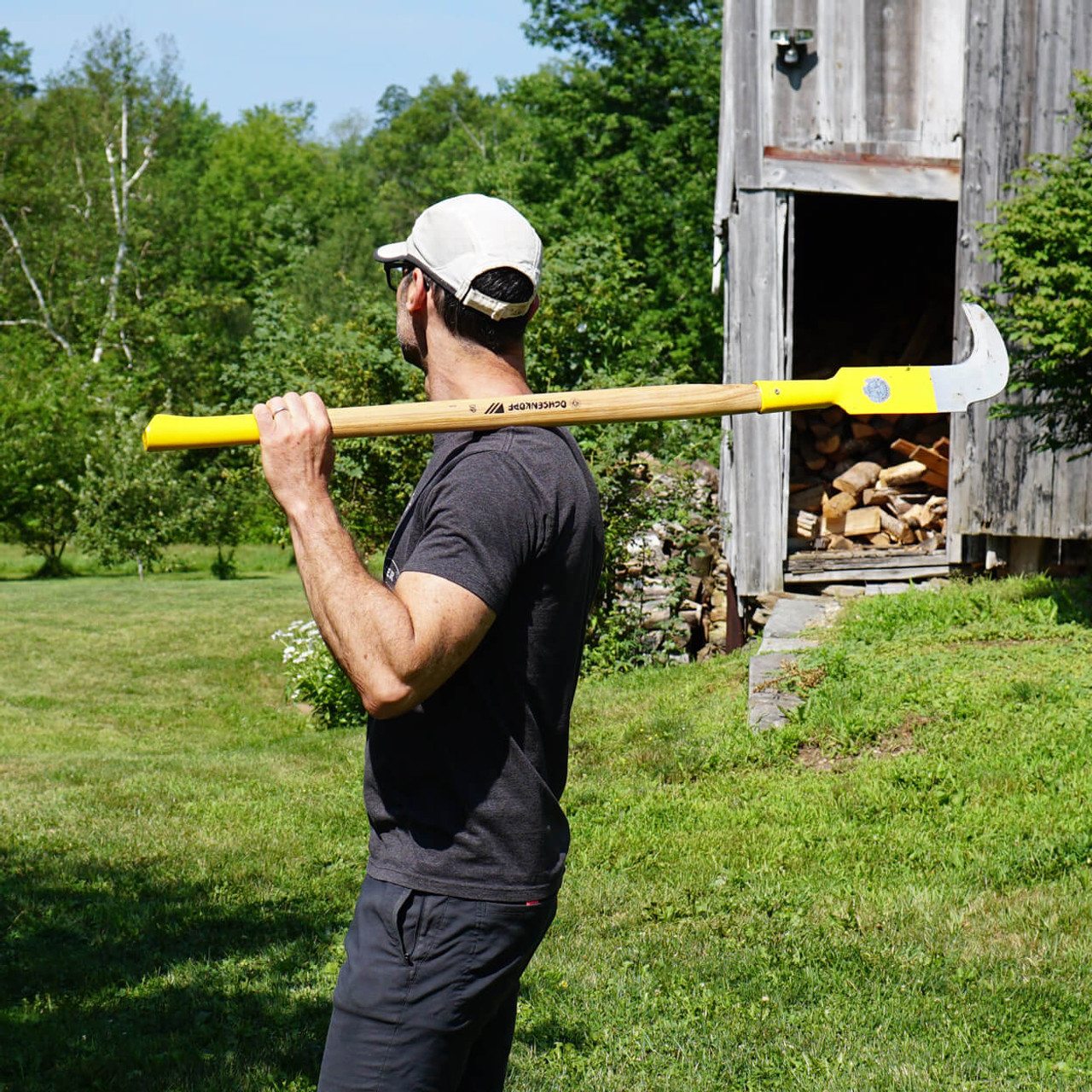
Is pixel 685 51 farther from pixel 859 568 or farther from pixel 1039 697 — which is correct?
pixel 1039 697

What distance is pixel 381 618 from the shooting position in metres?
1.89

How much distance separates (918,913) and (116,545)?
20.9 meters

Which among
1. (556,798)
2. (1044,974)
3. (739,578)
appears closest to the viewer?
(556,798)

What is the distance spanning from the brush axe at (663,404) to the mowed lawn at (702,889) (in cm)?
213

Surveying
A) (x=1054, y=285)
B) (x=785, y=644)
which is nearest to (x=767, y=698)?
(x=785, y=644)

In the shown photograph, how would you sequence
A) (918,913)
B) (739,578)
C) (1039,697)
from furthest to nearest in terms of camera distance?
(739,578), (1039,697), (918,913)

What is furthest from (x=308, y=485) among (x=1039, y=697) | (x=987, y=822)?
(x=1039, y=697)

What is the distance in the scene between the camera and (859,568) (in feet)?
34.4

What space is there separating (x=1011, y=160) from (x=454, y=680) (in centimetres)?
906

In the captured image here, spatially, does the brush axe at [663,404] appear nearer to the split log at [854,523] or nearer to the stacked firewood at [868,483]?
the stacked firewood at [868,483]

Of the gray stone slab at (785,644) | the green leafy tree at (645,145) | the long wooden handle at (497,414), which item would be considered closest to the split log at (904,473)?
the gray stone slab at (785,644)

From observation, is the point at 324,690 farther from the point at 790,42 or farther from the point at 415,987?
the point at 415,987

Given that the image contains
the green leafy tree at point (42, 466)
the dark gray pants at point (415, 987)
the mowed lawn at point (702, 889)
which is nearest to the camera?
the dark gray pants at point (415, 987)

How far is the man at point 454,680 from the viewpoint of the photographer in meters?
1.93
